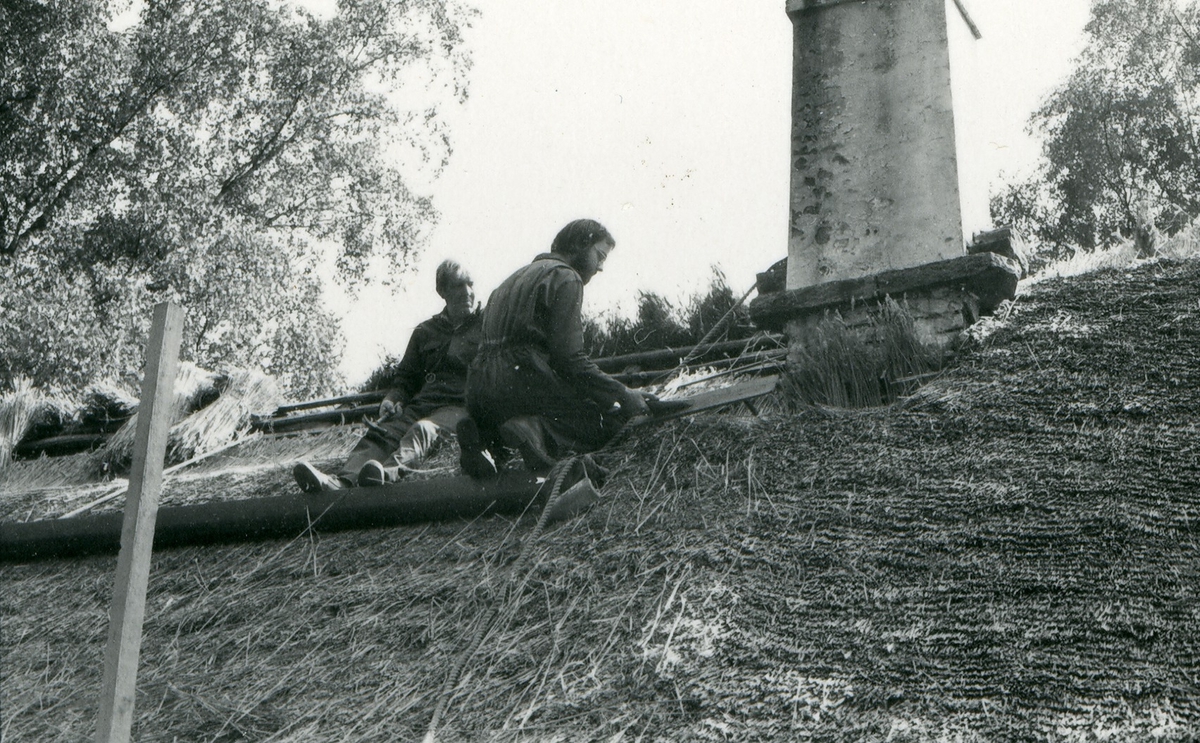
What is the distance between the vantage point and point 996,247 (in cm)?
483

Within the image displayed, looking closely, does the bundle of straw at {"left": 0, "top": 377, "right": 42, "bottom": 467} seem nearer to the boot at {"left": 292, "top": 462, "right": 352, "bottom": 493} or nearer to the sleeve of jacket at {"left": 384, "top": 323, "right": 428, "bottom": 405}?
the sleeve of jacket at {"left": 384, "top": 323, "right": 428, "bottom": 405}

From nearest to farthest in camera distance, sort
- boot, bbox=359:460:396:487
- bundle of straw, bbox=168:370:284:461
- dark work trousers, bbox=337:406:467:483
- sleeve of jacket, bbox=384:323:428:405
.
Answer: boot, bbox=359:460:396:487
dark work trousers, bbox=337:406:467:483
sleeve of jacket, bbox=384:323:428:405
bundle of straw, bbox=168:370:284:461

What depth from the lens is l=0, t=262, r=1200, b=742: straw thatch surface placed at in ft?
8.77

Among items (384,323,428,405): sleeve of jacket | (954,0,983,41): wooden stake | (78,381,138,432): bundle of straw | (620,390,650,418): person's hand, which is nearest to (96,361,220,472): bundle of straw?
(78,381,138,432): bundle of straw

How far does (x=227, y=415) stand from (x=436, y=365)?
1957 millimetres

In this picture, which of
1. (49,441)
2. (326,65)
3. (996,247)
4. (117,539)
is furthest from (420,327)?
(326,65)

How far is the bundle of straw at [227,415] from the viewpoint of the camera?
6.64m

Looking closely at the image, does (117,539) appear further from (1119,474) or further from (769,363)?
(1119,474)

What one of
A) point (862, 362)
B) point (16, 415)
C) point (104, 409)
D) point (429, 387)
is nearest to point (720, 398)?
point (862, 362)

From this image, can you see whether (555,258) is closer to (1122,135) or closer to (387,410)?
(387,410)

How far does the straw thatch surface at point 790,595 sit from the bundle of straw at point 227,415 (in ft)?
6.61

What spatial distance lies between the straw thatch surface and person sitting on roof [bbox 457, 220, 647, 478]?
Answer: 8.2 inches

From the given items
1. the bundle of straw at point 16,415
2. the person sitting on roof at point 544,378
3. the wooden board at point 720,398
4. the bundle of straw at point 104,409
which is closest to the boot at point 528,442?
the person sitting on roof at point 544,378

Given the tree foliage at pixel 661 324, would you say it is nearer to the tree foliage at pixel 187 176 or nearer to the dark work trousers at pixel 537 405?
the dark work trousers at pixel 537 405
